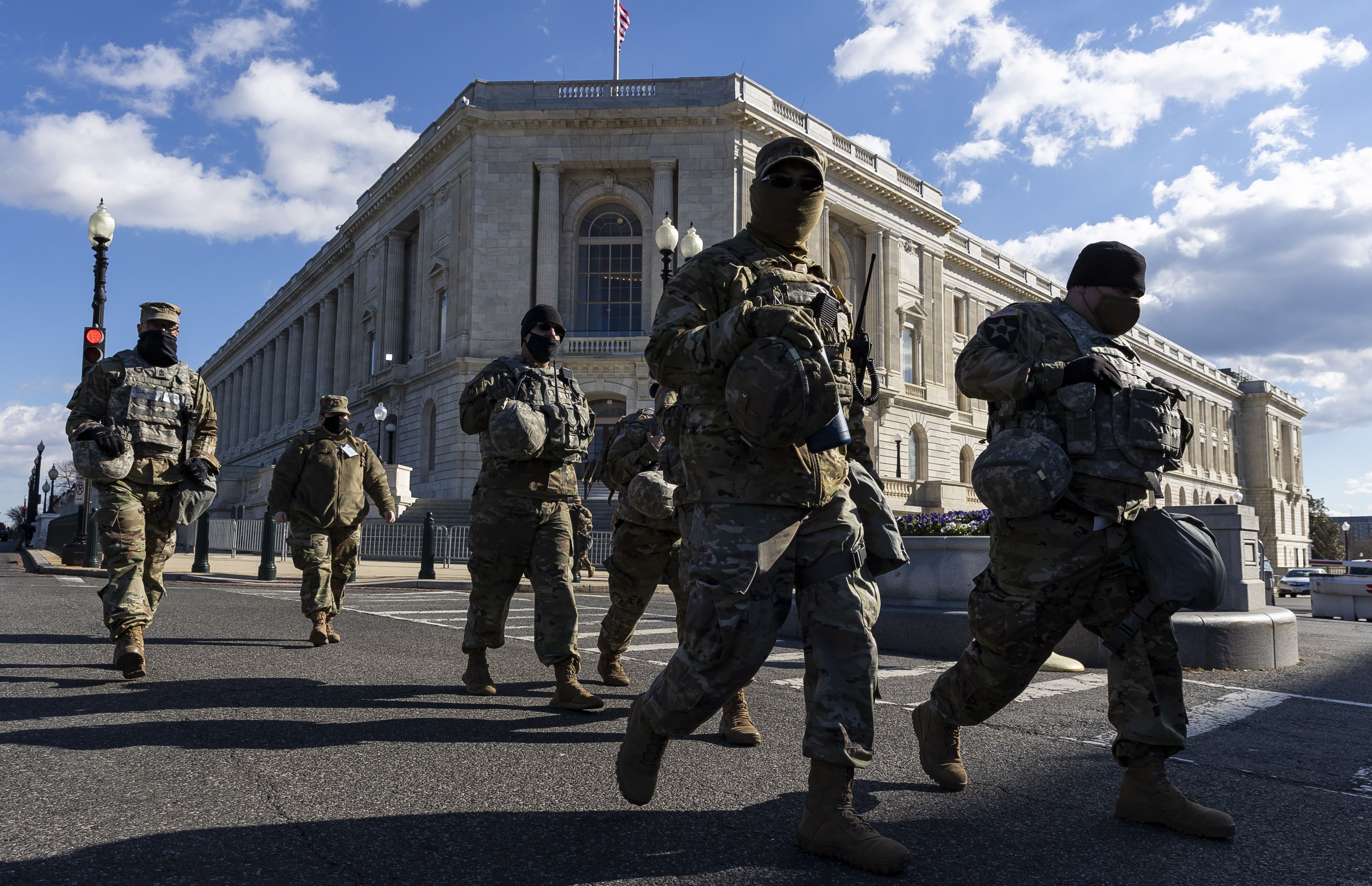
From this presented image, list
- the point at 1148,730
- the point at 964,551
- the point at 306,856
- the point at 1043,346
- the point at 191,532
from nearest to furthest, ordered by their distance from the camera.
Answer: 1. the point at 306,856
2. the point at 1148,730
3. the point at 1043,346
4. the point at 964,551
5. the point at 191,532

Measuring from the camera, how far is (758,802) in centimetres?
307

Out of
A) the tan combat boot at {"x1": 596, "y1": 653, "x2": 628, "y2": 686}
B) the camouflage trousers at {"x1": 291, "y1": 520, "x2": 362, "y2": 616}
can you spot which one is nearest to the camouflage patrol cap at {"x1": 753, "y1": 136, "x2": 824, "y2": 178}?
the tan combat boot at {"x1": 596, "y1": 653, "x2": 628, "y2": 686}

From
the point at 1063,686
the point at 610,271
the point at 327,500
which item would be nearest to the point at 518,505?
the point at 327,500

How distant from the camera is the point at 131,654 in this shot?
5.09 m

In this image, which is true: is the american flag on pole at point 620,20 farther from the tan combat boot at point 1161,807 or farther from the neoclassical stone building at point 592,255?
the tan combat boot at point 1161,807

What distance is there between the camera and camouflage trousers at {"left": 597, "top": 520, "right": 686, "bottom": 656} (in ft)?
16.4

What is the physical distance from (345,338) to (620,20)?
24627 mm

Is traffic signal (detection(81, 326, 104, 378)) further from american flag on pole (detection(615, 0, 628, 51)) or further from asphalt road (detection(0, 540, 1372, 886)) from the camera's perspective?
american flag on pole (detection(615, 0, 628, 51))

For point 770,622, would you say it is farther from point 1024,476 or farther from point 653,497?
point 653,497

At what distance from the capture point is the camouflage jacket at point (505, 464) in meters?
4.95

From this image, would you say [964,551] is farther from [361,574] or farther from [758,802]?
[361,574]

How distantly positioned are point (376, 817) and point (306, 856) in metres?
0.36

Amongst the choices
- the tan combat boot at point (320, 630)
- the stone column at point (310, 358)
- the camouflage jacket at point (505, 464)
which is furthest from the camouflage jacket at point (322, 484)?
the stone column at point (310, 358)

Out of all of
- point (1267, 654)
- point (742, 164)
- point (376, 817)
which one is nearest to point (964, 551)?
point (1267, 654)
